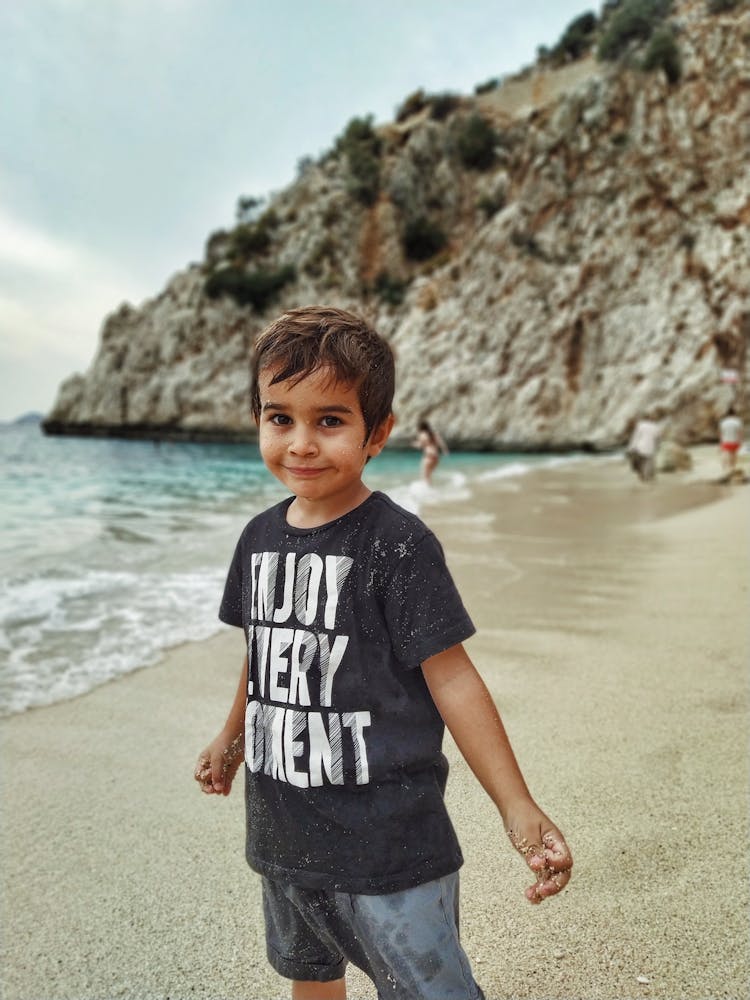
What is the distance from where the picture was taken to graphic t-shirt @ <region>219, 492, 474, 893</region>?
1.13m

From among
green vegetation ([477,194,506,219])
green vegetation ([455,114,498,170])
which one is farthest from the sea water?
green vegetation ([455,114,498,170])

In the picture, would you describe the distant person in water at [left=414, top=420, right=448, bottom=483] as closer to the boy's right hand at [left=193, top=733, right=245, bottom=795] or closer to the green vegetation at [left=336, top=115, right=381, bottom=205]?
the boy's right hand at [left=193, top=733, right=245, bottom=795]

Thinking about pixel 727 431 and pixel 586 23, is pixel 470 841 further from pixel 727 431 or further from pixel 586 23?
pixel 586 23

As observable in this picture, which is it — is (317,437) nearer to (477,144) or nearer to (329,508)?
(329,508)

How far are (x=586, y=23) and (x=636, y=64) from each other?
74.2 feet

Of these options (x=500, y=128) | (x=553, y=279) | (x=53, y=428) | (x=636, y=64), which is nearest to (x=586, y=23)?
(x=500, y=128)

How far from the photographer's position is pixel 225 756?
143 centimetres

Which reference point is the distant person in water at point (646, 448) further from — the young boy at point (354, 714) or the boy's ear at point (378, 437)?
the young boy at point (354, 714)

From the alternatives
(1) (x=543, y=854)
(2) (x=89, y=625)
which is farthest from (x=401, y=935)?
(2) (x=89, y=625)

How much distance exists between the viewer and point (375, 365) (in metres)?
1.25

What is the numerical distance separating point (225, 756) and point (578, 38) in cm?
6473

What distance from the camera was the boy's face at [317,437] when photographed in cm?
122

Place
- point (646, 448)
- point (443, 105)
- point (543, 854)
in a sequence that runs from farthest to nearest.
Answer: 1. point (443, 105)
2. point (646, 448)
3. point (543, 854)

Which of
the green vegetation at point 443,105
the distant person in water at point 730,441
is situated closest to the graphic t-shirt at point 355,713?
the distant person in water at point 730,441
